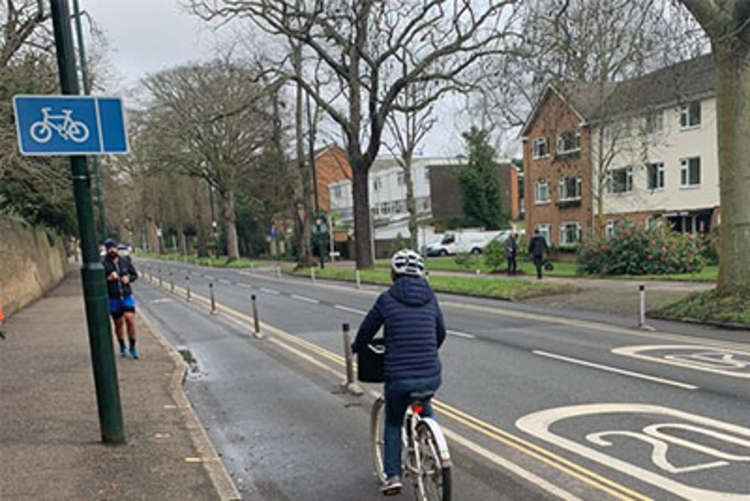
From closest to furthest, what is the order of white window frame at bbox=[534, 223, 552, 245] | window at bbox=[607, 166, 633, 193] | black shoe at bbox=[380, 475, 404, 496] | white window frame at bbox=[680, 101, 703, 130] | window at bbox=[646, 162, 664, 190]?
black shoe at bbox=[380, 475, 404, 496], white window frame at bbox=[680, 101, 703, 130], window at bbox=[646, 162, 664, 190], window at bbox=[607, 166, 633, 193], white window frame at bbox=[534, 223, 552, 245]

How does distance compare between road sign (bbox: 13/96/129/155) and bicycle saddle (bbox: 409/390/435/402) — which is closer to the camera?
bicycle saddle (bbox: 409/390/435/402)

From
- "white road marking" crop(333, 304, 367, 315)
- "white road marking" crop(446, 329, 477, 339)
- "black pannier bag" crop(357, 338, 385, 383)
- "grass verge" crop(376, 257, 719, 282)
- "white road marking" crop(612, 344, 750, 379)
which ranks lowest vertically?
"grass verge" crop(376, 257, 719, 282)

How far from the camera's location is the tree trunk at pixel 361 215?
104ft

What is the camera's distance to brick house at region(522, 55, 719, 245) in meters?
29.6

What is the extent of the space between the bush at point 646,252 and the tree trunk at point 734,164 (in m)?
11.5

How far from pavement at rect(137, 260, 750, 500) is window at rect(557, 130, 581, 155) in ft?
80.0

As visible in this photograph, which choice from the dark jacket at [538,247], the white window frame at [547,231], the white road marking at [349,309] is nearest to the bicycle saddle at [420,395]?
the white road marking at [349,309]

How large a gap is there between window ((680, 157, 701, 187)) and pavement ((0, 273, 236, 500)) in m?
31.2

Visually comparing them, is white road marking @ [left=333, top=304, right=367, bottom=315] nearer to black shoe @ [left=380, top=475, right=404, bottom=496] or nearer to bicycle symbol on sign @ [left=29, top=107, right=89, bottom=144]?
bicycle symbol on sign @ [left=29, top=107, right=89, bottom=144]

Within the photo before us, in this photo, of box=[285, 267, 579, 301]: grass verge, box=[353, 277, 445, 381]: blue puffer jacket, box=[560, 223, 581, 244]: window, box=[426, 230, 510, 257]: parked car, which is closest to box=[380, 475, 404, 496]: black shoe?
box=[353, 277, 445, 381]: blue puffer jacket

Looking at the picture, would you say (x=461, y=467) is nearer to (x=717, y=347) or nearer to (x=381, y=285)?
(x=717, y=347)

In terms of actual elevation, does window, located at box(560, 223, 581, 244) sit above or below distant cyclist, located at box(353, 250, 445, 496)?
below

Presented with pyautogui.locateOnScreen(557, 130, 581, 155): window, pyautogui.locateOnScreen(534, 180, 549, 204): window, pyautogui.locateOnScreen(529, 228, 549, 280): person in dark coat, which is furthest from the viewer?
pyautogui.locateOnScreen(534, 180, 549, 204): window

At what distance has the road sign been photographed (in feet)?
17.0
